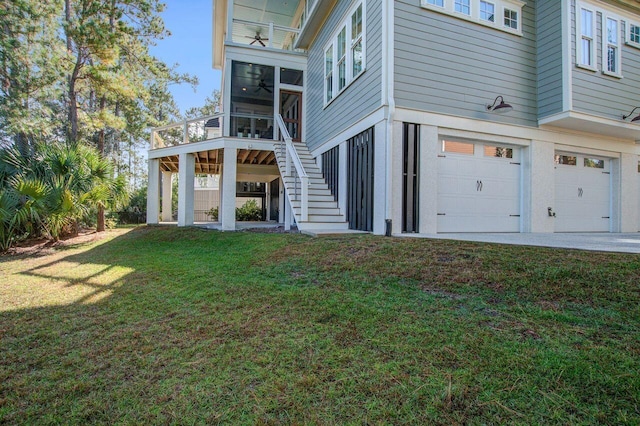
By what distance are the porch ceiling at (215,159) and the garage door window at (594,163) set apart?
8533 millimetres

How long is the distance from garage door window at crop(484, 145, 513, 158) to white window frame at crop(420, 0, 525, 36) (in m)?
2.36

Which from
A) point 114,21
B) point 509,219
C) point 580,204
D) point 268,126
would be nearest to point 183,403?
point 509,219

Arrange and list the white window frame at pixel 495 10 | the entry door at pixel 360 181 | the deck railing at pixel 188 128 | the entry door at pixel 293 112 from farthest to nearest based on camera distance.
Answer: the entry door at pixel 293 112
the deck railing at pixel 188 128
the entry door at pixel 360 181
the white window frame at pixel 495 10

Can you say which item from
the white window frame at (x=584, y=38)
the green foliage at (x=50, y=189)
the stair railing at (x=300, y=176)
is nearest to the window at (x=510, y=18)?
the white window frame at (x=584, y=38)

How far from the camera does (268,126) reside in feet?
44.9

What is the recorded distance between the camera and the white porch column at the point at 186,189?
9.91 m

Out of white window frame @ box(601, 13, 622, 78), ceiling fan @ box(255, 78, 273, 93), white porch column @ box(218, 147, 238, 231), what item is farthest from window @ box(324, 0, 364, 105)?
white window frame @ box(601, 13, 622, 78)

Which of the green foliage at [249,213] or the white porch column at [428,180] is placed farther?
the green foliage at [249,213]

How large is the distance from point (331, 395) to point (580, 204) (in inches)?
334

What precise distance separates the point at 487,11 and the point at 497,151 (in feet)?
9.23

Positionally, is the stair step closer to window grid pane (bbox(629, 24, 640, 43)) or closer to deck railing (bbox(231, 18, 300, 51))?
window grid pane (bbox(629, 24, 640, 43))

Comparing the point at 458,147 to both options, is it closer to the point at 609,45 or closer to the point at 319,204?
the point at 319,204

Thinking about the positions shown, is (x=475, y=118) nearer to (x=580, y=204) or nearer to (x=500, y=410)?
(x=580, y=204)

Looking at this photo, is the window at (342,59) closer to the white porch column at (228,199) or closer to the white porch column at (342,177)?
the white porch column at (342,177)
